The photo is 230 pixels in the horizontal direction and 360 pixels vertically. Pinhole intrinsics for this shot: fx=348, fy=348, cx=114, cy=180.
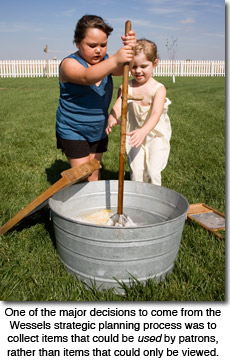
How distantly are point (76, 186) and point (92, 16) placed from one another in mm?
1037

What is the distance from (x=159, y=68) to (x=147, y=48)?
21455mm

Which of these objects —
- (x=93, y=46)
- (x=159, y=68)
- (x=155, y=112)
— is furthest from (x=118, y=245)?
(x=159, y=68)

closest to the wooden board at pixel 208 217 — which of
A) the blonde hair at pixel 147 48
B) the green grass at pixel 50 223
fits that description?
the green grass at pixel 50 223

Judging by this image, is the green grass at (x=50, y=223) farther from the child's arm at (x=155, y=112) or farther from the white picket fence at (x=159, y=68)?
the white picket fence at (x=159, y=68)

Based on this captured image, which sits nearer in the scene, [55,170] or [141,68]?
[141,68]

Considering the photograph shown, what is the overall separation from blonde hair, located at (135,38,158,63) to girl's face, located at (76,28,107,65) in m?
0.21

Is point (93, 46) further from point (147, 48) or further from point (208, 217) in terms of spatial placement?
point (208, 217)

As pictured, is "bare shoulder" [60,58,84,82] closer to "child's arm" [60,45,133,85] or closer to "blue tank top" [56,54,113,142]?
"child's arm" [60,45,133,85]

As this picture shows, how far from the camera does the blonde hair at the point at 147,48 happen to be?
214cm

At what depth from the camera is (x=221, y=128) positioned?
214 inches

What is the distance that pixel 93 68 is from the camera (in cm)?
172

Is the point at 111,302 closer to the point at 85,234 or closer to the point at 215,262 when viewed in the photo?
the point at 85,234

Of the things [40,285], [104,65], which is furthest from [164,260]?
[104,65]

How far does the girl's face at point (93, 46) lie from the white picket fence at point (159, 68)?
19.8m
